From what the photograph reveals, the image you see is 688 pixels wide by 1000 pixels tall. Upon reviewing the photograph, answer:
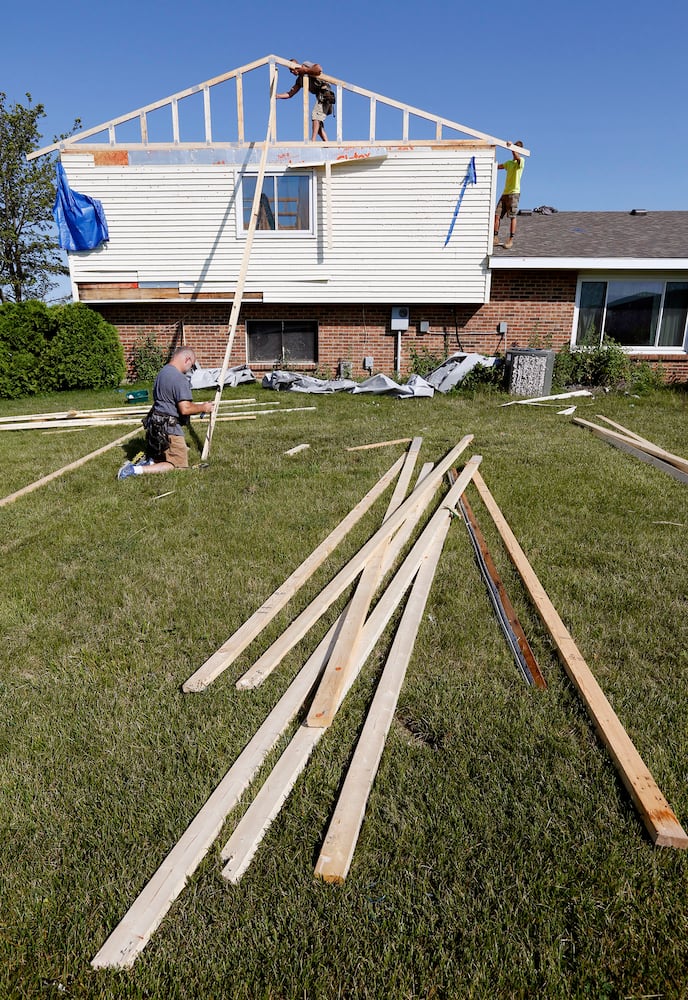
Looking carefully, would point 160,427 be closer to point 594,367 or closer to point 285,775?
point 285,775

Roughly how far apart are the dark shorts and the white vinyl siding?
828 mm

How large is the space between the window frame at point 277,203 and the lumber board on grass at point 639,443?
25.3 feet

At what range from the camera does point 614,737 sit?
2.60 m

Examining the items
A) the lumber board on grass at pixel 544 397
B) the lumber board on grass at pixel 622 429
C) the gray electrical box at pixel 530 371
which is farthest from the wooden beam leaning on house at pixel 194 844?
the gray electrical box at pixel 530 371

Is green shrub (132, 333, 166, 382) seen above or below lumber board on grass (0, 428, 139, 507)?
above

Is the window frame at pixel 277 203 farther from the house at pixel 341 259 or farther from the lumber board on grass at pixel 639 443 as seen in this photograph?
the lumber board on grass at pixel 639 443

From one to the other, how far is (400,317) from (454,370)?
2.15 meters

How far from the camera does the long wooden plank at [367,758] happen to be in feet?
6.87

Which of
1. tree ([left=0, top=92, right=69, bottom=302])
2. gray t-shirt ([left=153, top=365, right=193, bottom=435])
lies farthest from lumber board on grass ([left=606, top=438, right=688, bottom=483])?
tree ([left=0, top=92, right=69, bottom=302])

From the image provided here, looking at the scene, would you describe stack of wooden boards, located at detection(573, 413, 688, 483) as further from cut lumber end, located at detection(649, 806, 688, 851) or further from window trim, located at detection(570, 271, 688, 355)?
window trim, located at detection(570, 271, 688, 355)

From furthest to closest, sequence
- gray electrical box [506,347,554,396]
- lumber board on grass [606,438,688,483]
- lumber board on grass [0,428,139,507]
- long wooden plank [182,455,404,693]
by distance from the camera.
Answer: gray electrical box [506,347,554,396] → lumber board on grass [606,438,688,483] → lumber board on grass [0,428,139,507] → long wooden plank [182,455,404,693]

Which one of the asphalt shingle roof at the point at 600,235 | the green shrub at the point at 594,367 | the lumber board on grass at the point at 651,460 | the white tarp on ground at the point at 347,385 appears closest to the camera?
the lumber board on grass at the point at 651,460

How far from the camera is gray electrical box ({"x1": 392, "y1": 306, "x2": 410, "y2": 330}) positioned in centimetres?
1413

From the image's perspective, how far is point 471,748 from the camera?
8.67 ft
